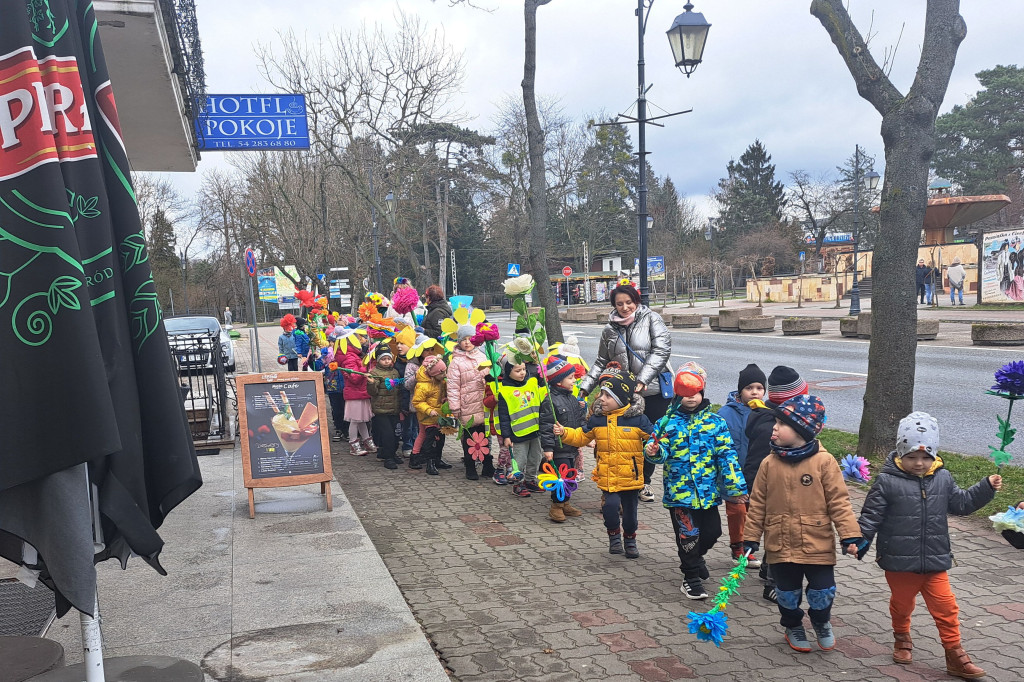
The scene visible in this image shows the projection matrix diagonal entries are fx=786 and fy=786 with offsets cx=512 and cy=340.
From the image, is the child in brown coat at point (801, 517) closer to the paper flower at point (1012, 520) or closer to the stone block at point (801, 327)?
the paper flower at point (1012, 520)

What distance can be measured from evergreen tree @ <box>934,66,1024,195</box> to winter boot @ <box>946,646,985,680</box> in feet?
200

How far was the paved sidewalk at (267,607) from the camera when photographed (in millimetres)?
4051

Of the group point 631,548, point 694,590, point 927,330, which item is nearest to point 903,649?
point 694,590

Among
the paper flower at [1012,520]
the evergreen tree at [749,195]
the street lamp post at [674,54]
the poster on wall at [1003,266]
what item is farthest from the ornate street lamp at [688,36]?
the evergreen tree at [749,195]

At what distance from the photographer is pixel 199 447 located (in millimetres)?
10125

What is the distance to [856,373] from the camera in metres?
15.7

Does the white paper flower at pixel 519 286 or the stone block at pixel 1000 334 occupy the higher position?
the white paper flower at pixel 519 286

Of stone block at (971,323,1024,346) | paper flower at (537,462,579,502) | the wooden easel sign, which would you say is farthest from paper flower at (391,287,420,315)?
stone block at (971,323,1024,346)

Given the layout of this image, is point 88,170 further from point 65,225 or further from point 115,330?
point 115,330

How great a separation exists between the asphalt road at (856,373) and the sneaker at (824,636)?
540 centimetres

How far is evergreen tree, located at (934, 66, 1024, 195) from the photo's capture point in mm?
56750

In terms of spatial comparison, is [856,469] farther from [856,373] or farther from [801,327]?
[801,327]

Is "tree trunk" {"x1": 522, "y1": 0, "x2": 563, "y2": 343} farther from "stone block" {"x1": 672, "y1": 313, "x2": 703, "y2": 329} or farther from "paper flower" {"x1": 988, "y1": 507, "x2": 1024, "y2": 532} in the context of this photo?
"stone block" {"x1": 672, "y1": 313, "x2": 703, "y2": 329}

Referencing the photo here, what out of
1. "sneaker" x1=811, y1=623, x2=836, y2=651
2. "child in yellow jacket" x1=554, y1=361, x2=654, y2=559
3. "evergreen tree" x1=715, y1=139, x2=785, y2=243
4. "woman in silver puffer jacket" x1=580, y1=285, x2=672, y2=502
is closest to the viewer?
"sneaker" x1=811, y1=623, x2=836, y2=651
